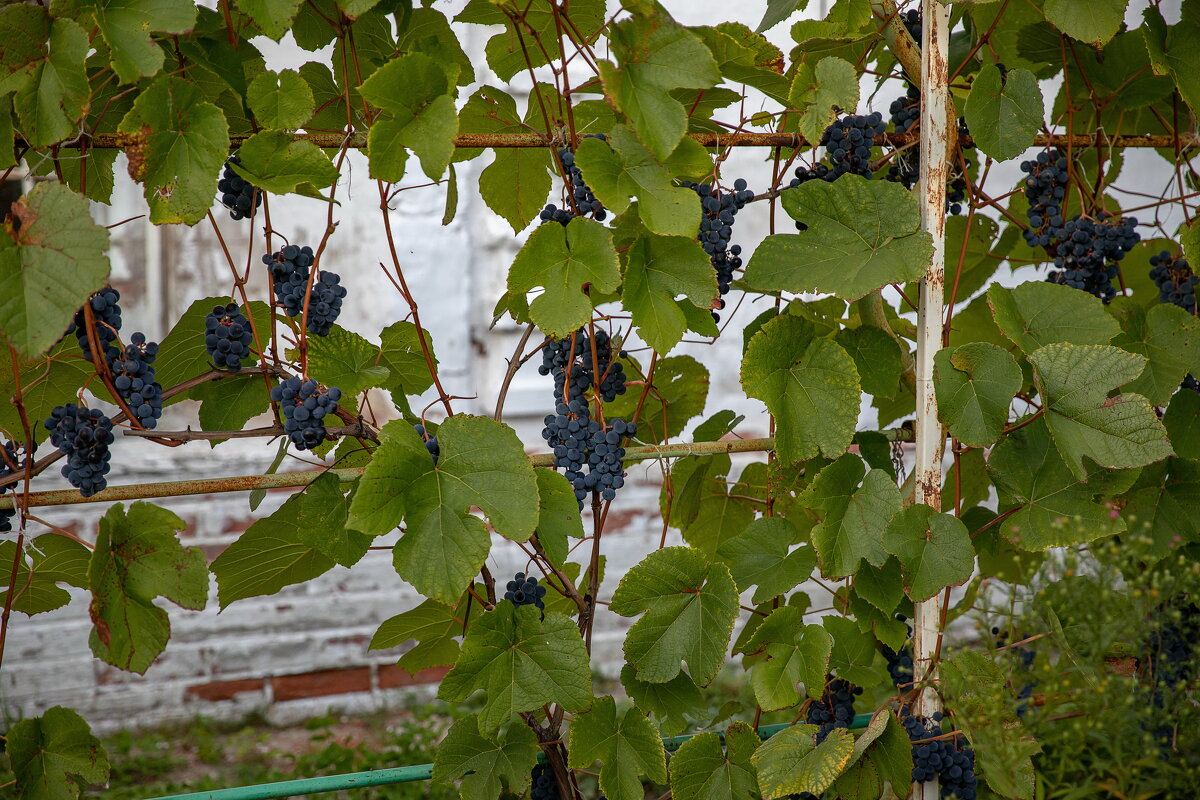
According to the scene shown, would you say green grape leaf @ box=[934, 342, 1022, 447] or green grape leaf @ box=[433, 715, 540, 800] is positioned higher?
green grape leaf @ box=[934, 342, 1022, 447]

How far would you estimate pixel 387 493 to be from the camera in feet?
2.76

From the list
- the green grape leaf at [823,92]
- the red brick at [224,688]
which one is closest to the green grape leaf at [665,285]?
the green grape leaf at [823,92]

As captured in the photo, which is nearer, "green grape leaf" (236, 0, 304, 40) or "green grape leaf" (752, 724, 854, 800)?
"green grape leaf" (236, 0, 304, 40)

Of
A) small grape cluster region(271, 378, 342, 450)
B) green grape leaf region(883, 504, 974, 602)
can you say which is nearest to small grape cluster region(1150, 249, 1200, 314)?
green grape leaf region(883, 504, 974, 602)

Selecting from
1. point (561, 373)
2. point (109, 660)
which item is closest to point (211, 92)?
point (561, 373)

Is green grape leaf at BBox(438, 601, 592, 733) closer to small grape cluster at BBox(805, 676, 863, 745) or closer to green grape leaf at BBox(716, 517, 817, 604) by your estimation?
green grape leaf at BBox(716, 517, 817, 604)

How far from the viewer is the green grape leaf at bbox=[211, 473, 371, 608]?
37.1 inches

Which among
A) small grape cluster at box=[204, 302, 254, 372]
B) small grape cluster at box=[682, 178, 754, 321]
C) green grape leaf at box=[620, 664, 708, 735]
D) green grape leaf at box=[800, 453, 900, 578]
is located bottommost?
green grape leaf at box=[620, 664, 708, 735]

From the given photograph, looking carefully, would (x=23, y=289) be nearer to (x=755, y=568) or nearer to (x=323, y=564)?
(x=323, y=564)

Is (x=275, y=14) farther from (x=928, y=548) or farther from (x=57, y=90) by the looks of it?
(x=928, y=548)

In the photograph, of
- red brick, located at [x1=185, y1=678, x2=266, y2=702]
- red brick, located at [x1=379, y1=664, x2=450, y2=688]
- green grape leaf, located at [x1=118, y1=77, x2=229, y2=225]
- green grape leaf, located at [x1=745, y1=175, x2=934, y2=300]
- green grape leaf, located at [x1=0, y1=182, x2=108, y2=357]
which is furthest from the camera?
red brick, located at [x1=379, y1=664, x2=450, y2=688]

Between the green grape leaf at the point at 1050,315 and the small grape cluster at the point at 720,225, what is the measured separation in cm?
28

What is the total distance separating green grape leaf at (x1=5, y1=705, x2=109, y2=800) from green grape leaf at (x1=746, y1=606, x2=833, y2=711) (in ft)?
2.30

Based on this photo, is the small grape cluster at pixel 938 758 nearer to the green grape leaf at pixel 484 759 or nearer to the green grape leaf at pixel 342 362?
the green grape leaf at pixel 484 759
